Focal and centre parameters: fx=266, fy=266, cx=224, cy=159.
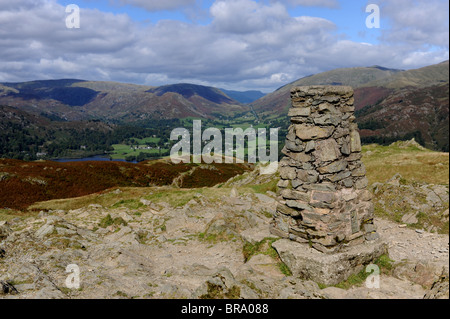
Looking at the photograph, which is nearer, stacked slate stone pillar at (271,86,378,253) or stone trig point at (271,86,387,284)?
stone trig point at (271,86,387,284)

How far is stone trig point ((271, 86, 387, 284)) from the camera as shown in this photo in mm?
11906

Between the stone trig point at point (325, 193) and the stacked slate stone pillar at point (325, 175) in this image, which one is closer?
the stone trig point at point (325, 193)

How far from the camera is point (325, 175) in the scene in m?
12.4

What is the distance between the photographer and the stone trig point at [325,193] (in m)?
11.9

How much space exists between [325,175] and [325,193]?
889mm

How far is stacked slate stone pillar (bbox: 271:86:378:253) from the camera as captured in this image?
12109 mm

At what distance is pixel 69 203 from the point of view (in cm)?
3647

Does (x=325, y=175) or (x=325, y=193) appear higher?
(x=325, y=175)

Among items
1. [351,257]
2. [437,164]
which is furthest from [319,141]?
[437,164]

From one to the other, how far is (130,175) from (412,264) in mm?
59538

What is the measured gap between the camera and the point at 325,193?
12.0m

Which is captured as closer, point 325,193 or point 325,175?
point 325,193

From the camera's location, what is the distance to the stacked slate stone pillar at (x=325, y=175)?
1211 centimetres
